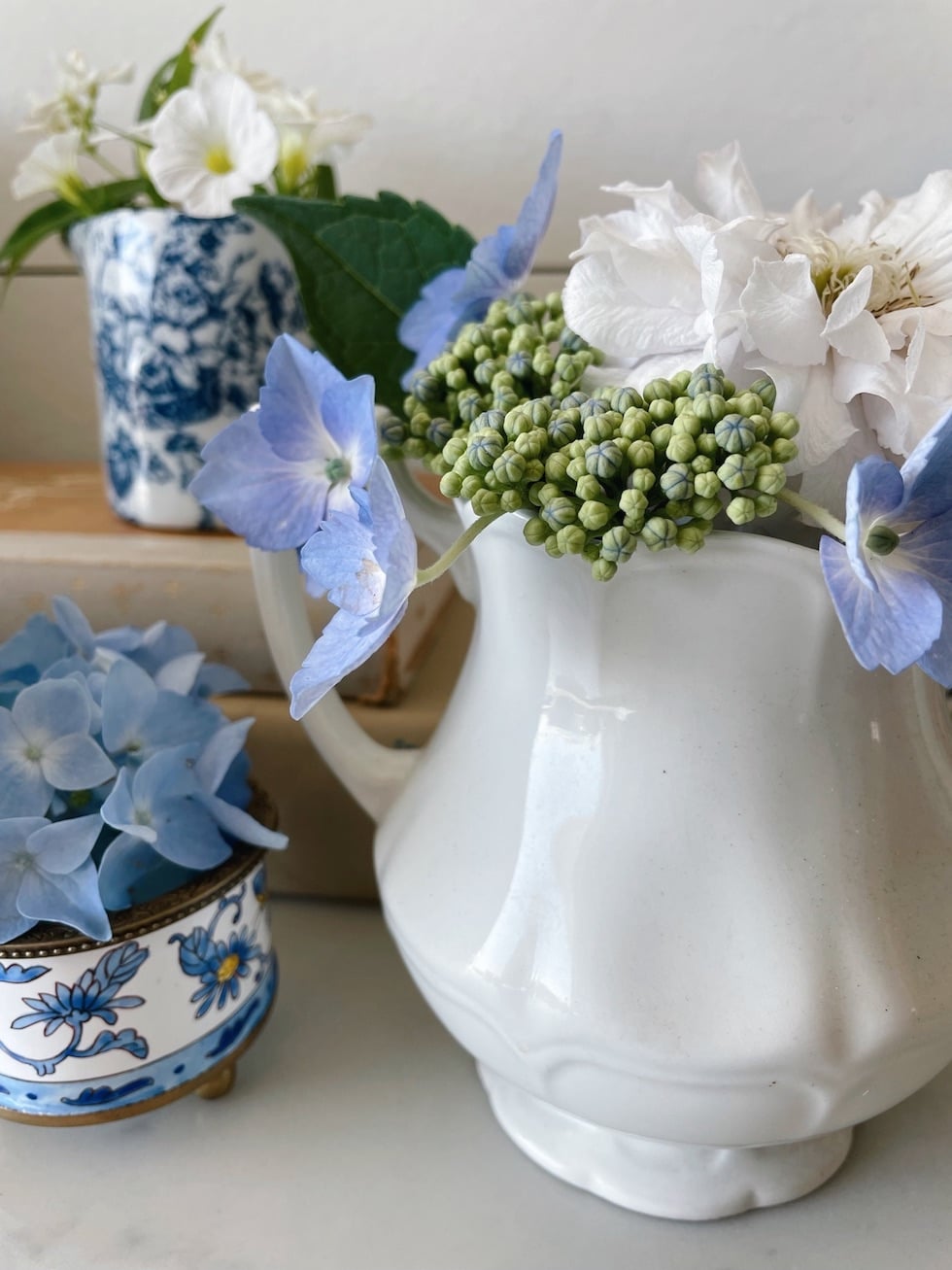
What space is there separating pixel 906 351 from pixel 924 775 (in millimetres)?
111

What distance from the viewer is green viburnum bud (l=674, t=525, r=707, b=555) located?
223mm

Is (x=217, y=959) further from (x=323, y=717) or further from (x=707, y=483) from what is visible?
(x=707, y=483)

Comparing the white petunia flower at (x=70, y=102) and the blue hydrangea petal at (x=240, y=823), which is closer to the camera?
the blue hydrangea petal at (x=240, y=823)

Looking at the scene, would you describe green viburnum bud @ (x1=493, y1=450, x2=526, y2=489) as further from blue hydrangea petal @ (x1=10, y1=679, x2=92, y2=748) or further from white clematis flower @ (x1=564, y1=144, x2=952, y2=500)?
blue hydrangea petal @ (x1=10, y1=679, x2=92, y2=748)

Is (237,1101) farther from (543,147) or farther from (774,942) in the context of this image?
(543,147)

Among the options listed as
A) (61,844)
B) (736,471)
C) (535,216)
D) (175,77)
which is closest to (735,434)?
(736,471)

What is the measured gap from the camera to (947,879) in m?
0.27

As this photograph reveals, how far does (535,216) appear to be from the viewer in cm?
29

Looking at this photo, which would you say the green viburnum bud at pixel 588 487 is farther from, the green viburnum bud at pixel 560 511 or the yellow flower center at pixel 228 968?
the yellow flower center at pixel 228 968

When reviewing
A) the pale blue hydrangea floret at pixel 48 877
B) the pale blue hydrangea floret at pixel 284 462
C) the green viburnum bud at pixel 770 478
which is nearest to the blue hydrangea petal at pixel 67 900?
the pale blue hydrangea floret at pixel 48 877

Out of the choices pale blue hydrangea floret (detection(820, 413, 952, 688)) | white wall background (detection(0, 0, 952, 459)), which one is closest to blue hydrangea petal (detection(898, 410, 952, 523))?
pale blue hydrangea floret (detection(820, 413, 952, 688))

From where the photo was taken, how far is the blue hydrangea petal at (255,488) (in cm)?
28

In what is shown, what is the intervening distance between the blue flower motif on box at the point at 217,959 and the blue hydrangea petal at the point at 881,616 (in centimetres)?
22

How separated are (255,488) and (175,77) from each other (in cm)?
27
